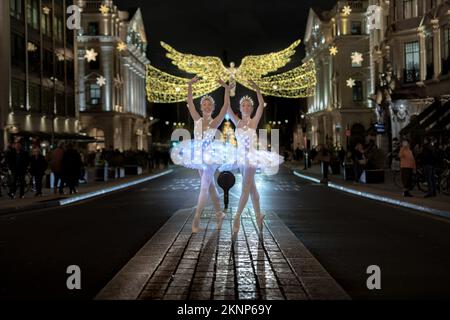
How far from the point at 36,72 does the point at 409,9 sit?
2781 centimetres

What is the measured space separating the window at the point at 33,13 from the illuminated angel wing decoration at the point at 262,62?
72.1 feet

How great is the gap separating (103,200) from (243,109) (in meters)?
12.5

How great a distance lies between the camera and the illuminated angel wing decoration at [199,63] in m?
35.4

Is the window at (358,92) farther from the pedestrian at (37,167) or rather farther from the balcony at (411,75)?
the pedestrian at (37,167)

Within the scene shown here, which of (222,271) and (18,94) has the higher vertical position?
Answer: (18,94)

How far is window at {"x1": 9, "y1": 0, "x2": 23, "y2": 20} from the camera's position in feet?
153

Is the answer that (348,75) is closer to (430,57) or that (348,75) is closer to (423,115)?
(430,57)

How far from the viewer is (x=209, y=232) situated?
460 inches

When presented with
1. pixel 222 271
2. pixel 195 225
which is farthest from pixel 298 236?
pixel 222 271

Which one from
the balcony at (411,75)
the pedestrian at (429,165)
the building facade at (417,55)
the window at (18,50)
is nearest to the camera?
the pedestrian at (429,165)

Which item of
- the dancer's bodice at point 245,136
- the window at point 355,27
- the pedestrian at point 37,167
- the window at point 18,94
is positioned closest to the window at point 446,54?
the pedestrian at point 37,167

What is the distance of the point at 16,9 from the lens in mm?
47812

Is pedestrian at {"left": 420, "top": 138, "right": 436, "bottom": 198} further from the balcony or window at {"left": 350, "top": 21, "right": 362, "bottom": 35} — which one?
window at {"left": 350, "top": 21, "right": 362, "bottom": 35}

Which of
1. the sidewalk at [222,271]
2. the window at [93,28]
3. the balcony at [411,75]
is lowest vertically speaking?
the sidewalk at [222,271]
